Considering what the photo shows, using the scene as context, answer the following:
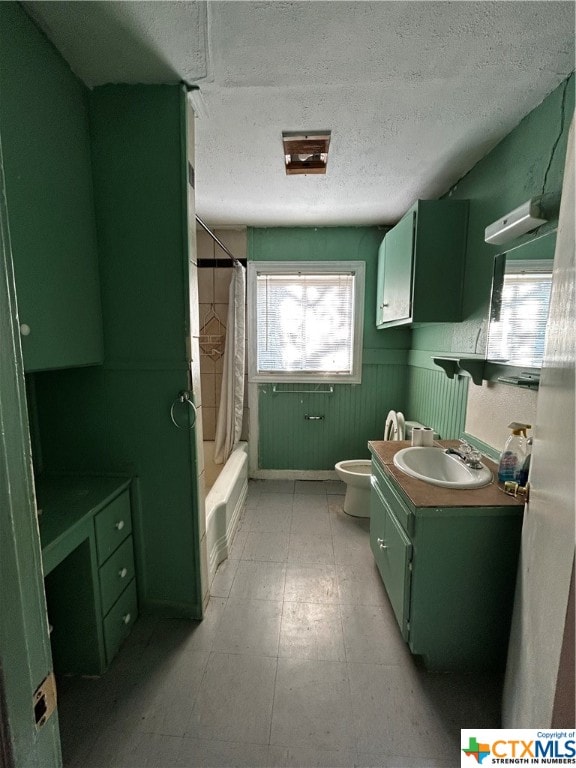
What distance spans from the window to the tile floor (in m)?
1.82

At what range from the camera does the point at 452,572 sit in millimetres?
1293

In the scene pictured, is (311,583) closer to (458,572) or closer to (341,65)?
(458,572)

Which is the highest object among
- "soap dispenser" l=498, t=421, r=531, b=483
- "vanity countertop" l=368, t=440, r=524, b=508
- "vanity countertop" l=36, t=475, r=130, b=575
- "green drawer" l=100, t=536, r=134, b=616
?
"soap dispenser" l=498, t=421, r=531, b=483

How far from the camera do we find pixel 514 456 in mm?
1359

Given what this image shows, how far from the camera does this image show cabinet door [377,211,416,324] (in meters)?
2.07

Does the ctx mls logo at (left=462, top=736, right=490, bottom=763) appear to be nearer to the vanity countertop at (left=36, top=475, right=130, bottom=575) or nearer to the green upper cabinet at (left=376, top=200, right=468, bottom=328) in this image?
the vanity countertop at (left=36, top=475, right=130, bottom=575)

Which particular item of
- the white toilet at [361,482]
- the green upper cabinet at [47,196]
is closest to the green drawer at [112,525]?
the green upper cabinet at [47,196]

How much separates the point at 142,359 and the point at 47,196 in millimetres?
689

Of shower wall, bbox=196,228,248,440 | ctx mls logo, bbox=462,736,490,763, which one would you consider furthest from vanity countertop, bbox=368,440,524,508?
shower wall, bbox=196,228,248,440

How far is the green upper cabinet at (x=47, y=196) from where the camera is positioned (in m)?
0.99

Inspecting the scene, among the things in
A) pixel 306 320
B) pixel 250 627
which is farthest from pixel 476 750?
pixel 306 320

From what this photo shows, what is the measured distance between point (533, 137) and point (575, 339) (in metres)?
1.28

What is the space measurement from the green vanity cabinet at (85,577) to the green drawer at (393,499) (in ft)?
4.31

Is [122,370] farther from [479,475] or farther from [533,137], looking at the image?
[533,137]
